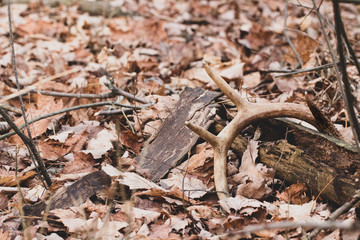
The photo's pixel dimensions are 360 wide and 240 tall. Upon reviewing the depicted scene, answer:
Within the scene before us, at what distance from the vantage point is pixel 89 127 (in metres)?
3.14

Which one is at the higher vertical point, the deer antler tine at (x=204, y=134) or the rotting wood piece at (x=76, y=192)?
the deer antler tine at (x=204, y=134)

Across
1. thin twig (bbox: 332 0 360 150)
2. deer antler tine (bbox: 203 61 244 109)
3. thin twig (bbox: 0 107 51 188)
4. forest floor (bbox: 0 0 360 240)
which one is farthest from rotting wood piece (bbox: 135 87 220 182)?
thin twig (bbox: 332 0 360 150)

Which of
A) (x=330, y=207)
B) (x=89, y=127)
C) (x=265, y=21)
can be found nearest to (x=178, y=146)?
(x=89, y=127)

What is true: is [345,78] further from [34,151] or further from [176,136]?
[34,151]

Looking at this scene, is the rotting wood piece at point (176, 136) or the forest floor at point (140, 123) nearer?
the forest floor at point (140, 123)

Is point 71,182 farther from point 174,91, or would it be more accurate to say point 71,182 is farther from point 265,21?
point 265,21

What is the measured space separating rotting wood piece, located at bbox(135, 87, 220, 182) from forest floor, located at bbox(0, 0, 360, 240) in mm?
67

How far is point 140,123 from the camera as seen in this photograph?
3.04m

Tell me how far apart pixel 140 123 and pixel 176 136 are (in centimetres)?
43

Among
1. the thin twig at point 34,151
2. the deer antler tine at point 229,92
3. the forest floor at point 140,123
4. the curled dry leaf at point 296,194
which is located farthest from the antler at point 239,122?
the thin twig at point 34,151

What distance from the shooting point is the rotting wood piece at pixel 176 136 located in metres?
2.64

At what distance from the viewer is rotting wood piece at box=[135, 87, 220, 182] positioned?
104 inches

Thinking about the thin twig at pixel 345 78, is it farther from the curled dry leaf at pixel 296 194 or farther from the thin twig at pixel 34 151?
the thin twig at pixel 34 151

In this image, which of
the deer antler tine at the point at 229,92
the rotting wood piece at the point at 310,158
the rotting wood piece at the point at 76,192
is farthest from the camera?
the deer antler tine at the point at 229,92
